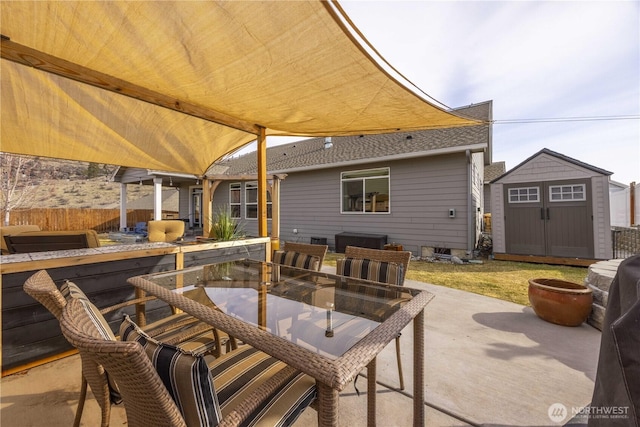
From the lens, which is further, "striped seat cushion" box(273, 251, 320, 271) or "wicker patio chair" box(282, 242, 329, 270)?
"wicker patio chair" box(282, 242, 329, 270)

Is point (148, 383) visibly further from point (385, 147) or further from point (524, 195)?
point (524, 195)

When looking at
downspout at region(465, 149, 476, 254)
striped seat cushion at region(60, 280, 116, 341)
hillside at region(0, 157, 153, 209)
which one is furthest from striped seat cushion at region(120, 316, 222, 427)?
hillside at region(0, 157, 153, 209)

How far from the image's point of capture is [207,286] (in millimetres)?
2291

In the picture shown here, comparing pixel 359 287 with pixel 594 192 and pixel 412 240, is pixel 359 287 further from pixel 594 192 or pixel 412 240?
pixel 594 192

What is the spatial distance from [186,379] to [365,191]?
Result: 8522 mm

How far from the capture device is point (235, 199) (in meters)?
12.4

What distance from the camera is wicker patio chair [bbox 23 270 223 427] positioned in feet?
3.94

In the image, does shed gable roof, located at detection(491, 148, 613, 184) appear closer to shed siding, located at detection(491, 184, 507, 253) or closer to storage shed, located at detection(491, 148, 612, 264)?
storage shed, located at detection(491, 148, 612, 264)

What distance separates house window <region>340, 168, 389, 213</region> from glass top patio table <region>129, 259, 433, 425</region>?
21.1ft

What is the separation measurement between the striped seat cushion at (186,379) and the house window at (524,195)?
8.69 metres

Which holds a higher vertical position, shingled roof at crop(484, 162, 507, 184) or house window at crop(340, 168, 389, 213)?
shingled roof at crop(484, 162, 507, 184)

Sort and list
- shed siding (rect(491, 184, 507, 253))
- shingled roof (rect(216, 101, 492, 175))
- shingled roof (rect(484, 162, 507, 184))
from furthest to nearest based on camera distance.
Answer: shingled roof (rect(484, 162, 507, 184)), shed siding (rect(491, 184, 507, 253)), shingled roof (rect(216, 101, 492, 175))

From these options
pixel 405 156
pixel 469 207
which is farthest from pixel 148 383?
pixel 405 156

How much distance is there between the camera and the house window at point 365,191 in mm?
8648
